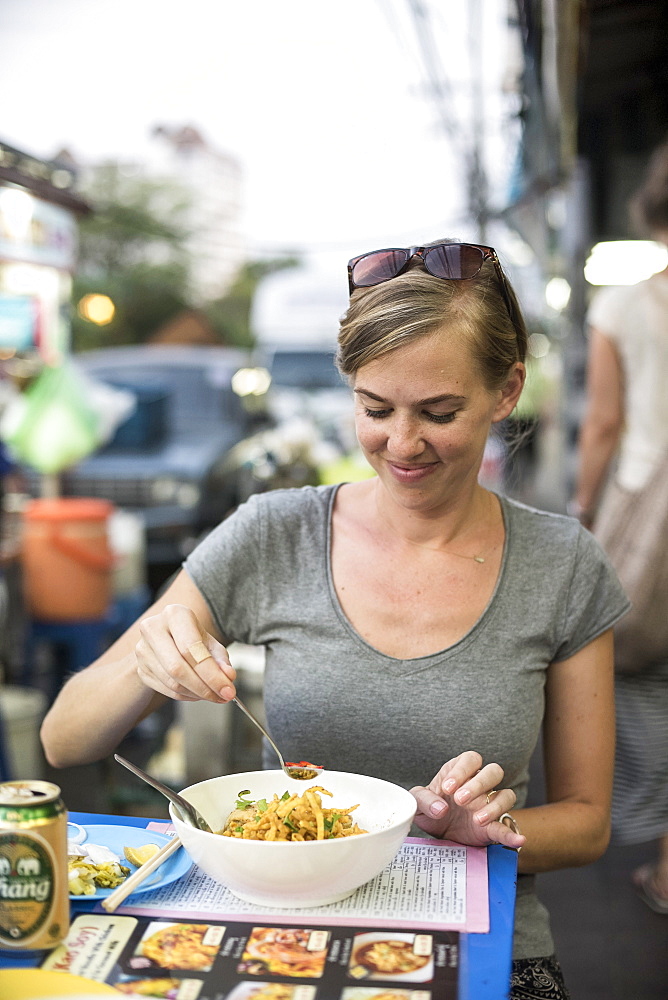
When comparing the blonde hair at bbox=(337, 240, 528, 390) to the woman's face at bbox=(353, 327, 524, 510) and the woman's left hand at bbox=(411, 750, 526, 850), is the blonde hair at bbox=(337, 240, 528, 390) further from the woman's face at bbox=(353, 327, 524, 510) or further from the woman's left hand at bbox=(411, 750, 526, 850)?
the woman's left hand at bbox=(411, 750, 526, 850)

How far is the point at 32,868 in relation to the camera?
3.08ft

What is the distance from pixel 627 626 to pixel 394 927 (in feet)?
5.69

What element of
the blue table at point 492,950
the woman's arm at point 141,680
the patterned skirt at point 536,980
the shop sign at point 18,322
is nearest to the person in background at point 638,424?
the patterned skirt at point 536,980

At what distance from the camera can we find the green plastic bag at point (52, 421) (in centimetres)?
466

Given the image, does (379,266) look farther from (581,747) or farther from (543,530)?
(581,747)

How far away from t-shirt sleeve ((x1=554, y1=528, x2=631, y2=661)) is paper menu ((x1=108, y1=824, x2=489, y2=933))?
50 cm

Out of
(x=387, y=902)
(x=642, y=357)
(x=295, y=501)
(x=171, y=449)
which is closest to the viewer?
(x=387, y=902)

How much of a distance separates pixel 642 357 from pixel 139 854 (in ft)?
7.23

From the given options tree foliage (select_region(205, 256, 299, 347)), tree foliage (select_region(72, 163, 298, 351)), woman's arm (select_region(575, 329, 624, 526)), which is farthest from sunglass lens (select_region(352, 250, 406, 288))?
tree foliage (select_region(205, 256, 299, 347))

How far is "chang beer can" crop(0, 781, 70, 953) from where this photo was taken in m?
0.93

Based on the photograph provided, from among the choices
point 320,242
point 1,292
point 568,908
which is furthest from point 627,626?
point 320,242

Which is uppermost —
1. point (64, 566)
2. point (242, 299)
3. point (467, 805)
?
point (242, 299)

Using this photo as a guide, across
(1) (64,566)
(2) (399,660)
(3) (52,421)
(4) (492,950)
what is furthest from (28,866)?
(3) (52,421)

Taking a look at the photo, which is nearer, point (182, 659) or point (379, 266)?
point (182, 659)
